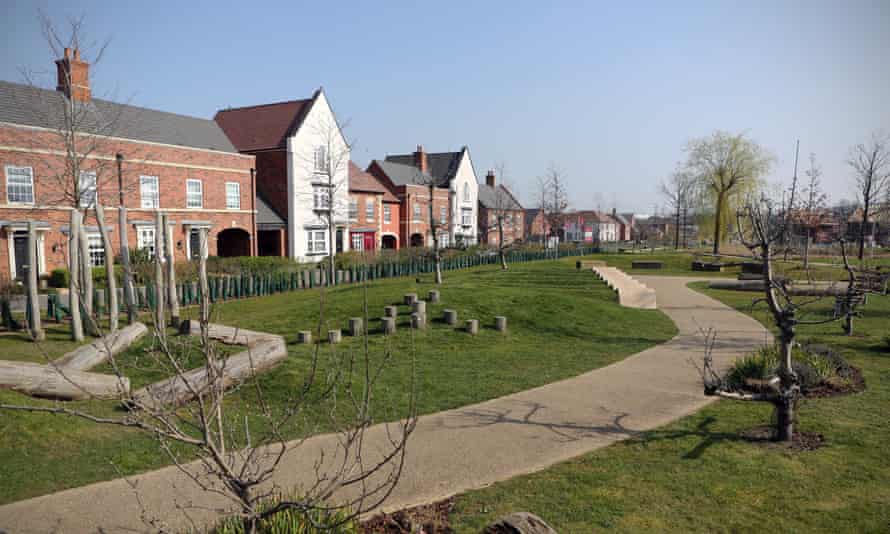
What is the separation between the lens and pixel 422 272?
3250cm

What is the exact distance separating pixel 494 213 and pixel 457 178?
8.29 metres

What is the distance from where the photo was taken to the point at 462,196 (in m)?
58.9

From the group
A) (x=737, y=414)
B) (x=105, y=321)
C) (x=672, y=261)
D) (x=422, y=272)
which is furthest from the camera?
(x=672, y=261)

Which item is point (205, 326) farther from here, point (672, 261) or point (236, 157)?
point (672, 261)

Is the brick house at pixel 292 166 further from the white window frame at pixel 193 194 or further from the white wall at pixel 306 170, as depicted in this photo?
the white window frame at pixel 193 194

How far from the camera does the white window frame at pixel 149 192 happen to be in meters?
28.2

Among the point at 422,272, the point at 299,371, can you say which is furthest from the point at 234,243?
the point at 299,371

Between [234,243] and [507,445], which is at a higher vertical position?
[234,243]

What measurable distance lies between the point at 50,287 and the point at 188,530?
2319cm

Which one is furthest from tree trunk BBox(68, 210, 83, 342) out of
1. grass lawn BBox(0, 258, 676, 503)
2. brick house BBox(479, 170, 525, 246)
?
brick house BBox(479, 170, 525, 246)

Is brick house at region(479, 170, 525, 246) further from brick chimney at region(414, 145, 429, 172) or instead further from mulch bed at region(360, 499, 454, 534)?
mulch bed at region(360, 499, 454, 534)

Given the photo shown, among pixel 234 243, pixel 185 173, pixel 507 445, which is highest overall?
pixel 185 173

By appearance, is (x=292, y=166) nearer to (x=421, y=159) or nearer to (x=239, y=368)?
(x=421, y=159)

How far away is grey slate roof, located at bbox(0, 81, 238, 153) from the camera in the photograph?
24.5 metres
